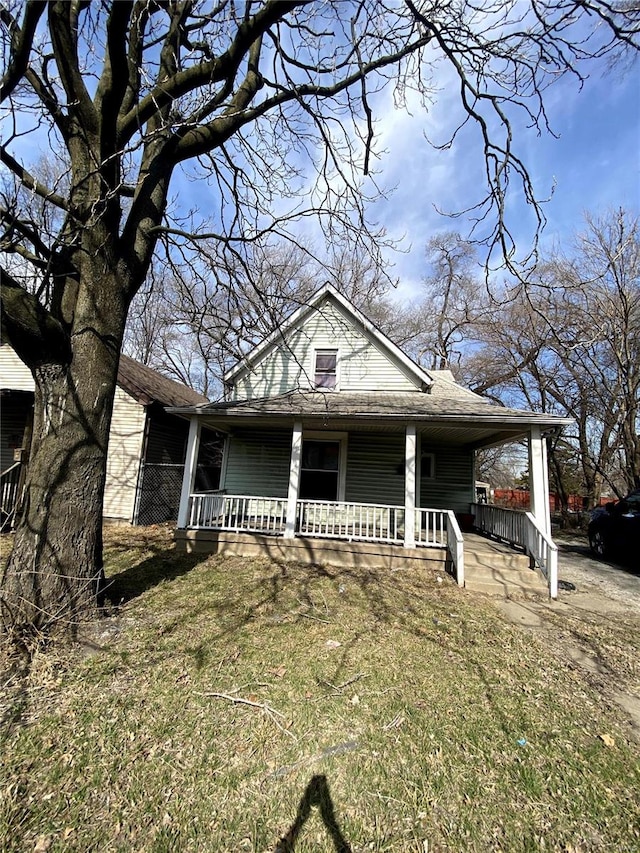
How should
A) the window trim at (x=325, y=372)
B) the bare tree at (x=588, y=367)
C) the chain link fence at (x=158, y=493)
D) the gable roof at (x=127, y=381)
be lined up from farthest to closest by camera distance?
the bare tree at (x=588, y=367) < the gable roof at (x=127, y=381) < the chain link fence at (x=158, y=493) < the window trim at (x=325, y=372)

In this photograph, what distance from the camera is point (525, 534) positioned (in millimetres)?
7832

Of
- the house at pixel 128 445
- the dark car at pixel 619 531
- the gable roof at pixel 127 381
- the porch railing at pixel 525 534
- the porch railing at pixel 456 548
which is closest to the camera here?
the porch railing at pixel 525 534

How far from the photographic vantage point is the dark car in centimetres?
914

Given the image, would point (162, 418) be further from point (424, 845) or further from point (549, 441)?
point (549, 441)

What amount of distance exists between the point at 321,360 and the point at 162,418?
580 centimetres

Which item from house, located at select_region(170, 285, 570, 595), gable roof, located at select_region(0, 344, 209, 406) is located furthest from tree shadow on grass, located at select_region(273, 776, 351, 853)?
gable roof, located at select_region(0, 344, 209, 406)

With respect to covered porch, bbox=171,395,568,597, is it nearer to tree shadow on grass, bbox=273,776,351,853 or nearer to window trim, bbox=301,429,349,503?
window trim, bbox=301,429,349,503

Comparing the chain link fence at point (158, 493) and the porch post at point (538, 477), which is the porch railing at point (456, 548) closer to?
the porch post at point (538, 477)

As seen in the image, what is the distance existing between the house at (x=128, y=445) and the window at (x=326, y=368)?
16.1 feet

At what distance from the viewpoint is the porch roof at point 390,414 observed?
7.82 metres

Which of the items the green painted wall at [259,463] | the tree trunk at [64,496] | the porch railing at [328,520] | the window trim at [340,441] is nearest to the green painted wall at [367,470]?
the green painted wall at [259,463]

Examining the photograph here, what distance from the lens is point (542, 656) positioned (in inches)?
177

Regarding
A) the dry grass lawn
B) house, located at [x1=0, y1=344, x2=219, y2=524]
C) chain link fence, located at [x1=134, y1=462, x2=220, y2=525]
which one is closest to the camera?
the dry grass lawn

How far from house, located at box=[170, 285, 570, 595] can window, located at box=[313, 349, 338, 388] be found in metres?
0.03
